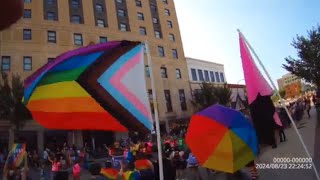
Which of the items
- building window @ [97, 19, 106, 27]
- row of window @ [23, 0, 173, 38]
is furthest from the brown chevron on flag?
building window @ [97, 19, 106, 27]

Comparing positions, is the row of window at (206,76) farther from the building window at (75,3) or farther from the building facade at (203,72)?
the building window at (75,3)

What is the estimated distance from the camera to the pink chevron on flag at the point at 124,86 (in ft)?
22.4

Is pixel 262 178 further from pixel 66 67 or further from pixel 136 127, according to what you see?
pixel 66 67

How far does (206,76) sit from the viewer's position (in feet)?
169

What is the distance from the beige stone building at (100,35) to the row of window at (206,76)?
2.13 meters

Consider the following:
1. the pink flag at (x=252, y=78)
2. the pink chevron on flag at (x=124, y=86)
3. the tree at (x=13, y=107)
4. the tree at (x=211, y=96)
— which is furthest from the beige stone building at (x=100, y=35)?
the pink chevron on flag at (x=124, y=86)

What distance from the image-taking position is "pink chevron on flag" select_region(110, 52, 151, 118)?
6828 millimetres

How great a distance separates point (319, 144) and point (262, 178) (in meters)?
4.96

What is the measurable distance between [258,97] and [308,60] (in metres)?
26.8

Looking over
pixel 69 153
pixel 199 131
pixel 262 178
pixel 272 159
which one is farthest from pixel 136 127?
pixel 69 153

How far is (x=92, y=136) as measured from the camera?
119ft

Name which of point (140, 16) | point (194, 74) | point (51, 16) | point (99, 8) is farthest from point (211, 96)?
point (51, 16)

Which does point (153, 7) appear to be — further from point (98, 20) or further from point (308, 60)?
point (308, 60)

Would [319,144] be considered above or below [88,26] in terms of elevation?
below
